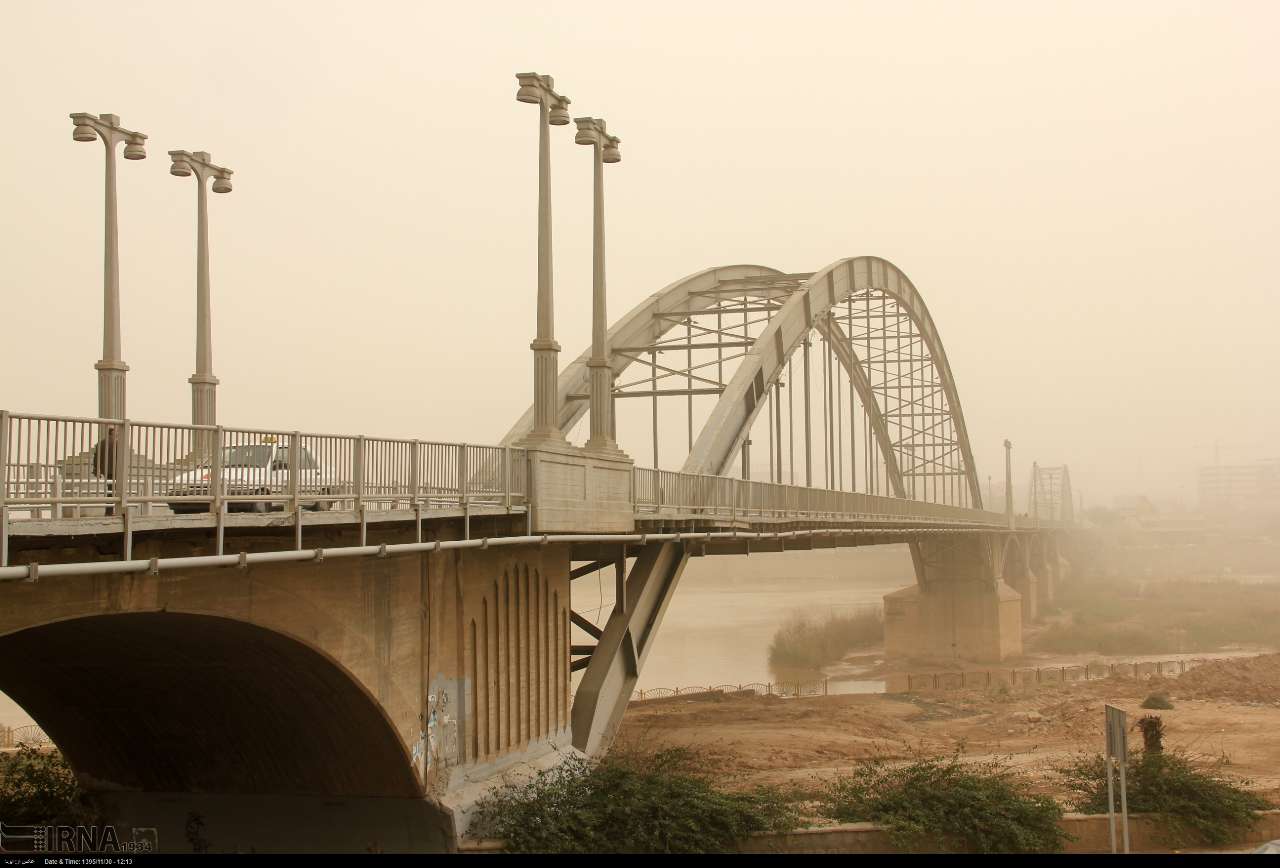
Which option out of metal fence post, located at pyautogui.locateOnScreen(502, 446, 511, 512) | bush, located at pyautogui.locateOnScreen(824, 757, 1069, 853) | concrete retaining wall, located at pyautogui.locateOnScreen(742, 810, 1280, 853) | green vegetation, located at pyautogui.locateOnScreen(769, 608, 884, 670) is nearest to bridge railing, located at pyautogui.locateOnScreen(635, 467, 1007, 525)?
metal fence post, located at pyautogui.locateOnScreen(502, 446, 511, 512)

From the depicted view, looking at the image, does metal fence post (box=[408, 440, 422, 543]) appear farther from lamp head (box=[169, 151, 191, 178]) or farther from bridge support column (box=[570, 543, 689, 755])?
lamp head (box=[169, 151, 191, 178])

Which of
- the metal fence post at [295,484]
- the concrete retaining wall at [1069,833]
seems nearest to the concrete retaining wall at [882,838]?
the concrete retaining wall at [1069,833]

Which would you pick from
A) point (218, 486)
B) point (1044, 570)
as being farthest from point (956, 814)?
point (1044, 570)

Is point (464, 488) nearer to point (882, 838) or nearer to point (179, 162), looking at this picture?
point (882, 838)

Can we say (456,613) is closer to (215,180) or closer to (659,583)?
(659,583)

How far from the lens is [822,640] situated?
62.8 m

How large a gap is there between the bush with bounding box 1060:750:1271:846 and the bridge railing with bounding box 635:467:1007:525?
7.92 metres

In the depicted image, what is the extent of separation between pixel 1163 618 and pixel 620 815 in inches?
2582

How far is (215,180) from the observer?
20.9 m

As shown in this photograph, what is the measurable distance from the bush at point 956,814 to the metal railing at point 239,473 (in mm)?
6315

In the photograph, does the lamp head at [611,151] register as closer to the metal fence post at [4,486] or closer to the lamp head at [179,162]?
the lamp head at [179,162]

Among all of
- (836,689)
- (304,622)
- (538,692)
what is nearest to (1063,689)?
(836,689)

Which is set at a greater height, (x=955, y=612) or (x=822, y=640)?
(x=955, y=612)

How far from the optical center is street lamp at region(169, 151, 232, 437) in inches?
753
